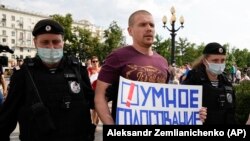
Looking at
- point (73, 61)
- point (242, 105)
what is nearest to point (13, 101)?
point (73, 61)

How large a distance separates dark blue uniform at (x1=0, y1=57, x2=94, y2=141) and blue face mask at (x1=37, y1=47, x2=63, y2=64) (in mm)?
60

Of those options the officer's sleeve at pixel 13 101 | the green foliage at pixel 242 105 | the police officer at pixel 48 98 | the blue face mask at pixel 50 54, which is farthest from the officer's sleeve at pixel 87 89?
the green foliage at pixel 242 105

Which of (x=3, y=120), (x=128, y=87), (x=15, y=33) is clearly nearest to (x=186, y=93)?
(x=128, y=87)

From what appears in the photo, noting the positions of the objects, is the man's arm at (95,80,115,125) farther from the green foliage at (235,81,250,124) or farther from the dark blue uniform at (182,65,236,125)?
the green foliage at (235,81,250,124)

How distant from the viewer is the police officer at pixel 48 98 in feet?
9.56

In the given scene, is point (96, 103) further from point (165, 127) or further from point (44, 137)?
point (165, 127)

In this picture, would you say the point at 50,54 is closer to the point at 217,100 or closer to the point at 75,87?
the point at 75,87

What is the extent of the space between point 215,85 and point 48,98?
1.77m

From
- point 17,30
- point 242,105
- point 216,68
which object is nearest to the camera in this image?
point 216,68

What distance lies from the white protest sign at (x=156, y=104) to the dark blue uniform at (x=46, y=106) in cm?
32

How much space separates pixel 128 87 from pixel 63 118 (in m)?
0.55

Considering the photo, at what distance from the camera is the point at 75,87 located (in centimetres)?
304

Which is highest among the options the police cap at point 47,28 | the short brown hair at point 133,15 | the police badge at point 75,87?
the short brown hair at point 133,15

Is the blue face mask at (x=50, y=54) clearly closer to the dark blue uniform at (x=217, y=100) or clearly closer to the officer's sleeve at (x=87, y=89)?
the officer's sleeve at (x=87, y=89)
